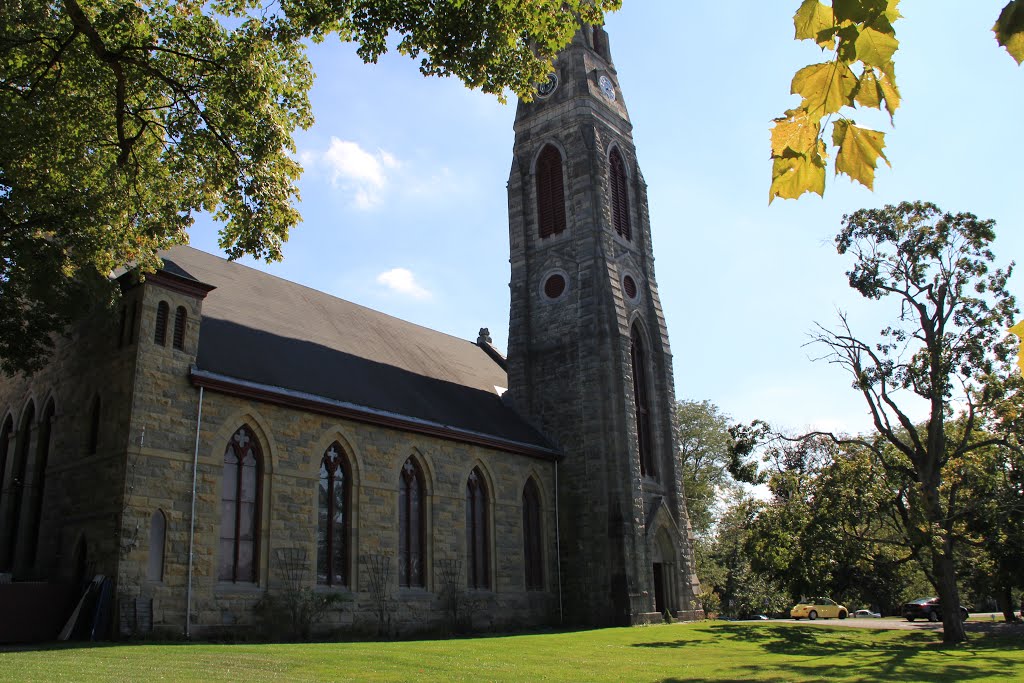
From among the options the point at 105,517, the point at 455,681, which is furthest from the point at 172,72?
the point at 455,681

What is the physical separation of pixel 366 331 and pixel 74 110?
47.9 ft

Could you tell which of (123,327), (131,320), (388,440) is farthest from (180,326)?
(388,440)

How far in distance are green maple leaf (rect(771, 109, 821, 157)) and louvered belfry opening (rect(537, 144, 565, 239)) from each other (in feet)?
93.0

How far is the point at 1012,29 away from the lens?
2.09 m

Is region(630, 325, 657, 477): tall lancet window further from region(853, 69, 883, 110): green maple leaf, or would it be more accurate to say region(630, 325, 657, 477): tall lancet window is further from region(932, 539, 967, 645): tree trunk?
region(853, 69, 883, 110): green maple leaf

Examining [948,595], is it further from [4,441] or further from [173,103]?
[4,441]

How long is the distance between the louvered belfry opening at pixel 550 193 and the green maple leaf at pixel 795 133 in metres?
28.4

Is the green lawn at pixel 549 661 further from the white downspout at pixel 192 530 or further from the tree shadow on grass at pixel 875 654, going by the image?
the white downspout at pixel 192 530

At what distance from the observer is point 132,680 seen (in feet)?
28.7

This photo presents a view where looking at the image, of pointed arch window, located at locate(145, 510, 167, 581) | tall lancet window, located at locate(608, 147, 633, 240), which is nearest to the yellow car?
tall lancet window, located at locate(608, 147, 633, 240)

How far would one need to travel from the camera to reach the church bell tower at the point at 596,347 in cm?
2598

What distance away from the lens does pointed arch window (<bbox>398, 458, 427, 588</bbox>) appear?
21391 mm

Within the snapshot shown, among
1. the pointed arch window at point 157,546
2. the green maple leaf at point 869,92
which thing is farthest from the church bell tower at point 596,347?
the green maple leaf at point 869,92

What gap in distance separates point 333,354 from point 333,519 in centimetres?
518
